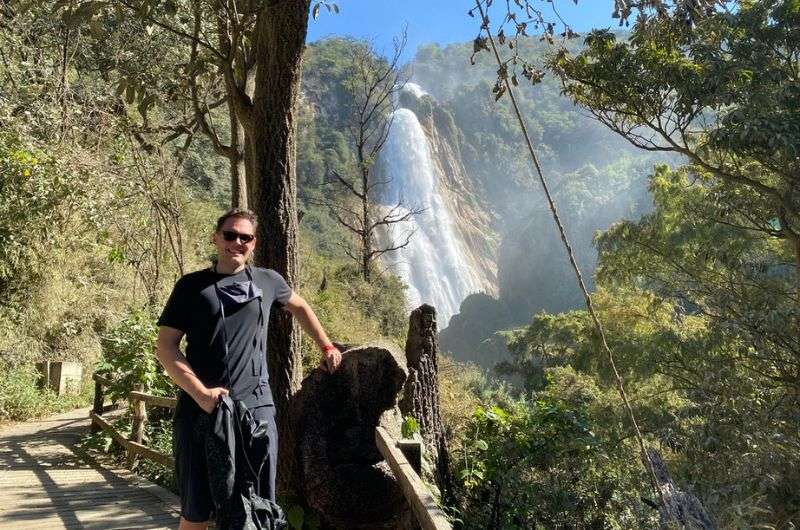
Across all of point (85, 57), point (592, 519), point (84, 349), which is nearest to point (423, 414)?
point (592, 519)

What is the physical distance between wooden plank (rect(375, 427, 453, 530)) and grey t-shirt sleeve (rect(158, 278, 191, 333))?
3.09ft

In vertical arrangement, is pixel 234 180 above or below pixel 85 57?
below

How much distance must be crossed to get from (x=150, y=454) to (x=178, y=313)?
3.60m

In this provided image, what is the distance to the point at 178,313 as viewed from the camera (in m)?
2.23

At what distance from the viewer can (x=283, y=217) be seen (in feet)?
12.6

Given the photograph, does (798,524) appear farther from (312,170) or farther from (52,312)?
(312,170)

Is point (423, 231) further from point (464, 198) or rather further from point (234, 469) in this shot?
point (234, 469)

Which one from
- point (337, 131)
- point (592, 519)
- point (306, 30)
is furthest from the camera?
point (337, 131)

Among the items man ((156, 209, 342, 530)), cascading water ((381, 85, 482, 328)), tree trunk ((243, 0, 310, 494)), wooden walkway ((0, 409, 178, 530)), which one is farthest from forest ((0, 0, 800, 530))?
cascading water ((381, 85, 482, 328))

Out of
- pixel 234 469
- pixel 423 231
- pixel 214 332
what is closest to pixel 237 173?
pixel 214 332

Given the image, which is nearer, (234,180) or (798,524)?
(798,524)

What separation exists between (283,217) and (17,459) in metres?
4.56

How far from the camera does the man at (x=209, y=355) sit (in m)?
2.22

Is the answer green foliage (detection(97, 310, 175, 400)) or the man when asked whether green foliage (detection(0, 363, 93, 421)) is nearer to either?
green foliage (detection(97, 310, 175, 400))
